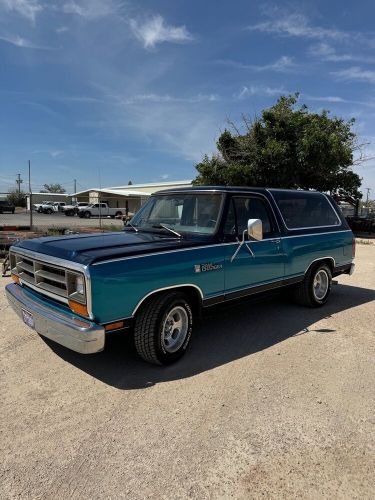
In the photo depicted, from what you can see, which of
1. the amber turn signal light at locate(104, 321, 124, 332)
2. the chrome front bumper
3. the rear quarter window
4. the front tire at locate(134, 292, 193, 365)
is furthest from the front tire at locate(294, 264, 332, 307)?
the chrome front bumper

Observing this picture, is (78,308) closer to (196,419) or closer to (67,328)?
(67,328)

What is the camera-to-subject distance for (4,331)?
16.7 ft

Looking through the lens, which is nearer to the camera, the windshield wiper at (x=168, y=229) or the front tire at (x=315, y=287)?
the windshield wiper at (x=168, y=229)

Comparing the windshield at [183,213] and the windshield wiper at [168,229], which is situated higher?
the windshield at [183,213]

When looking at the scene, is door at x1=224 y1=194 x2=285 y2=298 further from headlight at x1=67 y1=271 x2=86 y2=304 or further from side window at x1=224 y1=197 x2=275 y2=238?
headlight at x1=67 y1=271 x2=86 y2=304

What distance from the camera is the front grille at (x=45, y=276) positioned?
3.60m

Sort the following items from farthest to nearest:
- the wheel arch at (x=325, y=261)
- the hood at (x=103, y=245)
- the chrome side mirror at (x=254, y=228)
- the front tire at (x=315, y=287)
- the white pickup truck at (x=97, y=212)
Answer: the white pickup truck at (x=97, y=212)
the front tire at (x=315, y=287)
the wheel arch at (x=325, y=261)
the chrome side mirror at (x=254, y=228)
the hood at (x=103, y=245)

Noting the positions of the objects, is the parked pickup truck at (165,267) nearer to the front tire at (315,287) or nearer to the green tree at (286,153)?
the front tire at (315,287)

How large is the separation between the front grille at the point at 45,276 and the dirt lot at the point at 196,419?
0.68 meters

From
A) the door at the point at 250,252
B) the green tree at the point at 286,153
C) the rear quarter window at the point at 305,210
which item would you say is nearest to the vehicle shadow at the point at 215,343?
the door at the point at 250,252

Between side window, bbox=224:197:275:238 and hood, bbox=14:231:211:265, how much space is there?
476 millimetres

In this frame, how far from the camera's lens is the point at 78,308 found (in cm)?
354

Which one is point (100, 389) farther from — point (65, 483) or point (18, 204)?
point (18, 204)

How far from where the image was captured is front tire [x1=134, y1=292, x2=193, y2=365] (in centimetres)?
384
